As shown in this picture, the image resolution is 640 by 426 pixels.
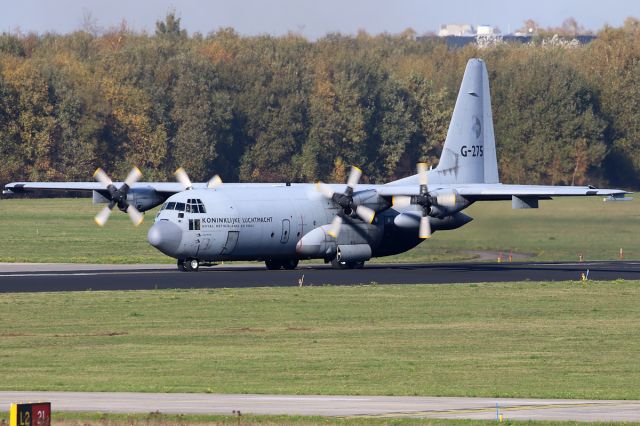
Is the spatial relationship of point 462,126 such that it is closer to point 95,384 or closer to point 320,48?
point 95,384

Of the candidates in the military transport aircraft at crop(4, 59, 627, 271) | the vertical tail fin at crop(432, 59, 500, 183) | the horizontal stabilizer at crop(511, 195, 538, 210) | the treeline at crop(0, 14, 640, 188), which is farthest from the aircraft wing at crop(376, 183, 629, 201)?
the treeline at crop(0, 14, 640, 188)

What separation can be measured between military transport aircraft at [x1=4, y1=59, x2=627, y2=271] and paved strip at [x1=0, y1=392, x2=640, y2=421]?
24908 millimetres

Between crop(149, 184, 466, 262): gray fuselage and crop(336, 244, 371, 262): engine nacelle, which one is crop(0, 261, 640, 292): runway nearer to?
crop(336, 244, 371, 262): engine nacelle

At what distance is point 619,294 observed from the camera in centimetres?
4275

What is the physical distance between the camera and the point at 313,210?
1988 inches

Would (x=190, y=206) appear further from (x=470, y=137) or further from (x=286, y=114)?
(x=286, y=114)

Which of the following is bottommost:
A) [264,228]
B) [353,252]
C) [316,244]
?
[353,252]

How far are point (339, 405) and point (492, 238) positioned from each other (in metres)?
35.7

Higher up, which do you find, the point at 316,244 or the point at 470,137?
the point at 470,137

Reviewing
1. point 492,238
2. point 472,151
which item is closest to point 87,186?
point 472,151

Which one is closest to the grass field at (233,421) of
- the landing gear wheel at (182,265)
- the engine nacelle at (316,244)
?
the landing gear wheel at (182,265)

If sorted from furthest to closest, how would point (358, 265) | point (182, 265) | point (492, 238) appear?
point (492, 238) < point (358, 265) < point (182, 265)

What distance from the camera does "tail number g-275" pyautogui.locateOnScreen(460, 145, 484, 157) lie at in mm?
55375

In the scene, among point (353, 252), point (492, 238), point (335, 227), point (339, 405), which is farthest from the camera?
point (492, 238)
